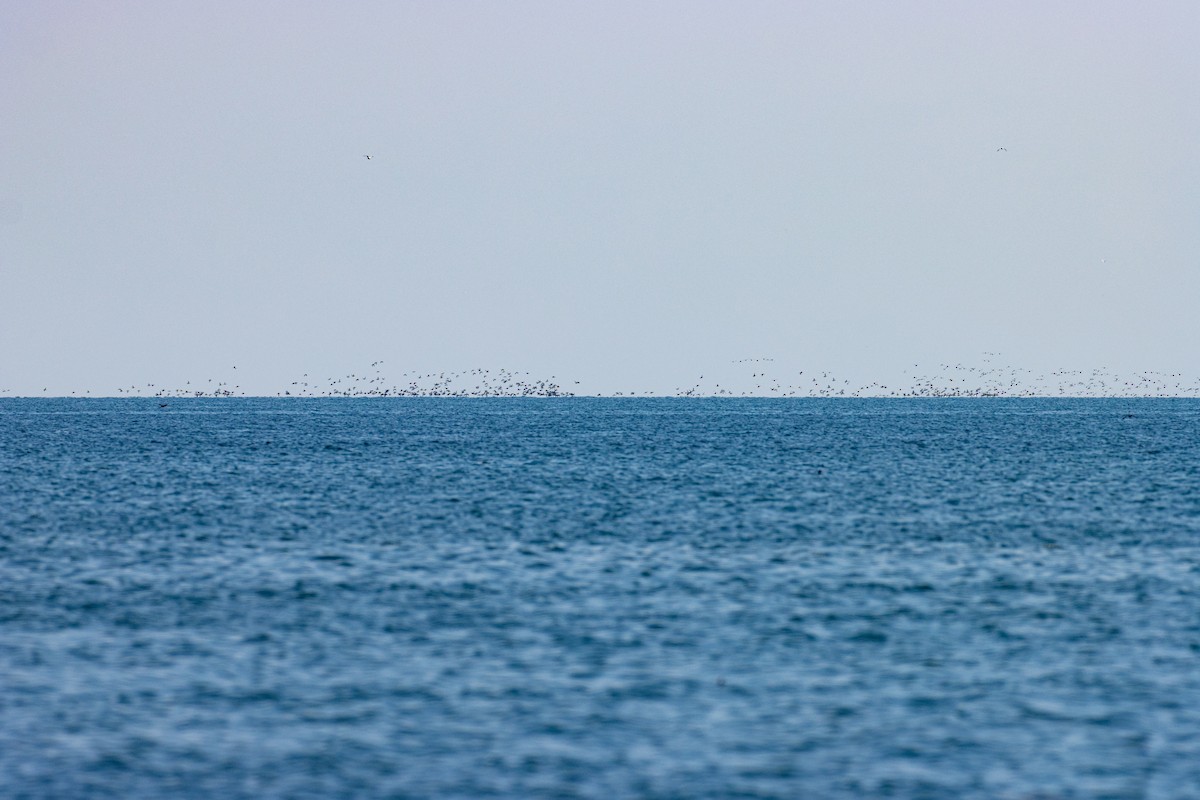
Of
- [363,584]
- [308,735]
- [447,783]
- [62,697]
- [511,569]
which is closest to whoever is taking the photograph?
[447,783]

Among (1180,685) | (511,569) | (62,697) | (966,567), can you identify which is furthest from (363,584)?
(1180,685)

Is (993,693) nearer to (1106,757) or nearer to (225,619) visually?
(1106,757)

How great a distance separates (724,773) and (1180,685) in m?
11.2

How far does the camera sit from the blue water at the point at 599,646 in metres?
23.6

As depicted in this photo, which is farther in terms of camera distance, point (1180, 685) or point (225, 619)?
point (225, 619)

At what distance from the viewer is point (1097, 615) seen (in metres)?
37.2

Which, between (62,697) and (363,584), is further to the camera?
(363,584)

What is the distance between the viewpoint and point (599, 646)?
1292 inches

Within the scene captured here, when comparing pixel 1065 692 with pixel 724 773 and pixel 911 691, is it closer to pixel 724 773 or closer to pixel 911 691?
pixel 911 691

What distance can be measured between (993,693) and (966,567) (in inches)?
731

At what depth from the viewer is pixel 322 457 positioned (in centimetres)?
11469

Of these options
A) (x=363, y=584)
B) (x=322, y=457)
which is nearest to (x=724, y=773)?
(x=363, y=584)

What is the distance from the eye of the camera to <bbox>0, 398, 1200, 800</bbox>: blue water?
23625 mm

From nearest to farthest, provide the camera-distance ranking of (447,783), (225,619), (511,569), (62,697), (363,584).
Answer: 1. (447,783)
2. (62,697)
3. (225,619)
4. (363,584)
5. (511,569)
